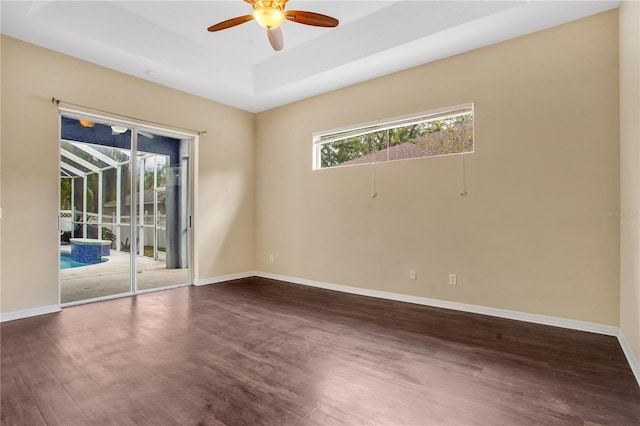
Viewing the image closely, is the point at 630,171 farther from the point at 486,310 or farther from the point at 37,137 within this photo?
the point at 37,137

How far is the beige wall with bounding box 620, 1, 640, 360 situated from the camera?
2229 mm

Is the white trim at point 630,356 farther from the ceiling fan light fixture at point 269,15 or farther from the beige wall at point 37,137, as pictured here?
the beige wall at point 37,137

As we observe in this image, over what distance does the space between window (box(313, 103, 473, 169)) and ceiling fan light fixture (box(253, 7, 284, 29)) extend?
6.80 feet

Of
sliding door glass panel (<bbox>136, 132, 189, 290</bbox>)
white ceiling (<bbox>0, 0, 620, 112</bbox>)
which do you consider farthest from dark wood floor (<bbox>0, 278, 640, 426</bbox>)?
white ceiling (<bbox>0, 0, 620, 112</bbox>)

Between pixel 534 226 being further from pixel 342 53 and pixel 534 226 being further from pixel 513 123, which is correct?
pixel 342 53

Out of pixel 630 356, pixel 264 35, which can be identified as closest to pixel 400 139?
pixel 264 35

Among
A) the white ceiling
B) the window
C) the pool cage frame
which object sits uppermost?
the white ceiling

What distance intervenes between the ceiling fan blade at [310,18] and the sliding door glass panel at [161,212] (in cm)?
293

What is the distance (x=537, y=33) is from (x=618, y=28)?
622mm

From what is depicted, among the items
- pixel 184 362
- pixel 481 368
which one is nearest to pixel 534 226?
pixel 481 368

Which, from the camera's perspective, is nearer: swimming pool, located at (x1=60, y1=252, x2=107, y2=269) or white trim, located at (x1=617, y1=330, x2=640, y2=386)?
white trim, located at (x1=617, y1=330, x2=640, y2=386)

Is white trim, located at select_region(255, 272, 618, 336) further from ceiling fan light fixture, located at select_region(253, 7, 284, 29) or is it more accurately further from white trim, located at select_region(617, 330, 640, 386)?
ceiling fan light fixture, located at select_region(253, 7, 284, 29)

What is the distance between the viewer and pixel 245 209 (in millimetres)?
5738

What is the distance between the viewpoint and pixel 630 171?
2.44 m
